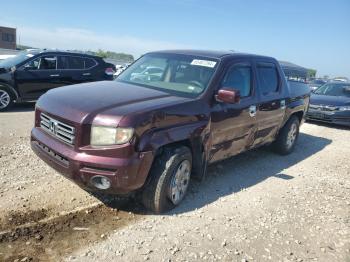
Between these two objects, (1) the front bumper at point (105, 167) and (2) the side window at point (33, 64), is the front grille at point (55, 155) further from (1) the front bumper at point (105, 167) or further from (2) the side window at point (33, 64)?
(2) the side window at point (33, 64)

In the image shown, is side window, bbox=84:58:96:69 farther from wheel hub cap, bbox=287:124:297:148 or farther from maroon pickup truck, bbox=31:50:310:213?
wheel hub cap, bbox=287:124:297:148

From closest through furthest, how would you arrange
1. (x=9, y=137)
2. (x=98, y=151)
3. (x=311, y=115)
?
(x=98, y=151) < (x=9, y=137) < (x=311, y=115)

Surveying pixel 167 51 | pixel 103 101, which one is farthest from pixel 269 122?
pixel 103 101

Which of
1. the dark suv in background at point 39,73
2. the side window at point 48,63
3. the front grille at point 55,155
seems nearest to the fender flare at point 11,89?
the dark suv in background at point 39,73

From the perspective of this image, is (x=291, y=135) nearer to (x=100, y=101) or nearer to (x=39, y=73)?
(x=100, y=101)

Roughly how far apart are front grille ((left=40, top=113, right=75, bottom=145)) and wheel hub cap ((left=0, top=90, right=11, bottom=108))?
5.91 meters

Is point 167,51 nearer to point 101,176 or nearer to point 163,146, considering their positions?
point 163,146

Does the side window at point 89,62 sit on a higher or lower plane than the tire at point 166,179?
higher

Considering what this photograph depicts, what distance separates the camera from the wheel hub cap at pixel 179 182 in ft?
14.2

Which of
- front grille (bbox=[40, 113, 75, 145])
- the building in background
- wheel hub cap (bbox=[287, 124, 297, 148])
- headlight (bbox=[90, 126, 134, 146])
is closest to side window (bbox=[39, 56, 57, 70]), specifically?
front grille (bbox=[40, 113, 75, 145])

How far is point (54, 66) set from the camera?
1054cm

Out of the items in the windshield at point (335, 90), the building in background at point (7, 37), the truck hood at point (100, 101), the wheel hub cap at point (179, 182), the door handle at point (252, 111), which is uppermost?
the truck hood at point (100, 101)

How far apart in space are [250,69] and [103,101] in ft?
8.72

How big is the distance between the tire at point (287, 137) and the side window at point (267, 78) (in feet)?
3.40
